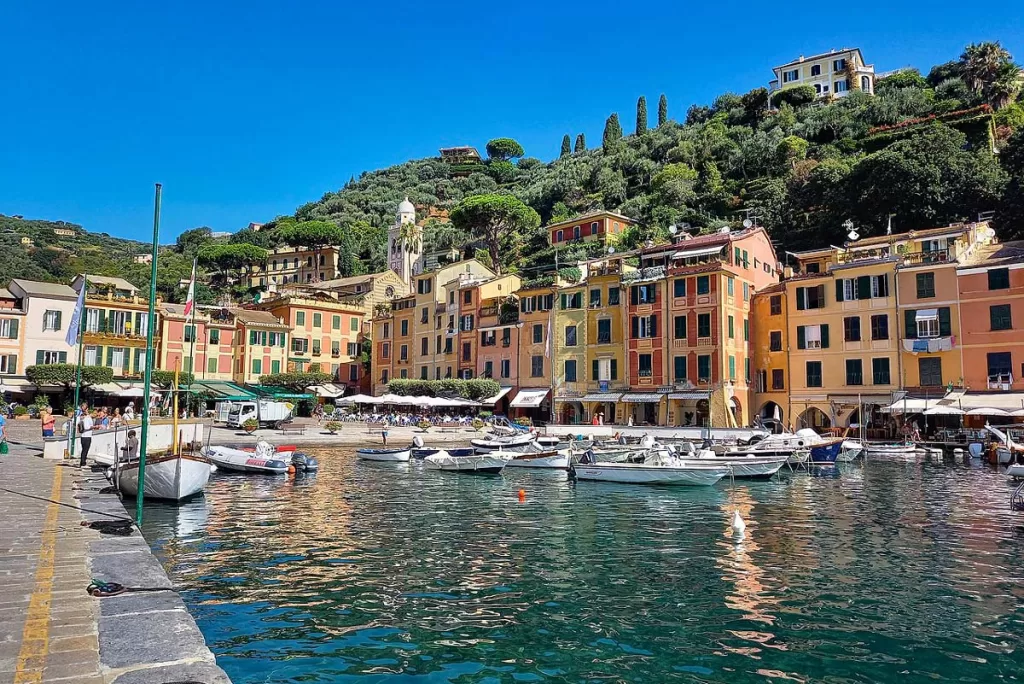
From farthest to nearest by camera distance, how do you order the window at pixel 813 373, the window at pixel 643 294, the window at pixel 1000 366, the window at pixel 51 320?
the window at pixel 51 320
the window at pixel 643 294
the window at pixel 813 373
the window at pixel 1000 366

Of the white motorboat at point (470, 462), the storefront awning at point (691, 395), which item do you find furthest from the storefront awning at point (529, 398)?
the white motorboat at point (470, 462)

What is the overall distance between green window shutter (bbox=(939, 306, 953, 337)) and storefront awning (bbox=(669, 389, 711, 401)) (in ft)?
47.6

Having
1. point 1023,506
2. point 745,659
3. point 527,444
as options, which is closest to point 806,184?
point 527,444

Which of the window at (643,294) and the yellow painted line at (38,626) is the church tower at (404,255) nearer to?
the window at (643,294)

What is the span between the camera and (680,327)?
5216 centimetres

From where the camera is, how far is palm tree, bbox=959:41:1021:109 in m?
82.4

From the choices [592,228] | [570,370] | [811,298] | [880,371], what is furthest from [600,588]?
[592,228]

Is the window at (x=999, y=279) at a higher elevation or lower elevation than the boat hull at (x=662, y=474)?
higher

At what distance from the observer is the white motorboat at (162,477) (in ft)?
73.2

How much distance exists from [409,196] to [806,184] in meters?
97.0

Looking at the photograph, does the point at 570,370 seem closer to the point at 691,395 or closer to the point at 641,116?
the point at 691,395

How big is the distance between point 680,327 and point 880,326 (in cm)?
1278

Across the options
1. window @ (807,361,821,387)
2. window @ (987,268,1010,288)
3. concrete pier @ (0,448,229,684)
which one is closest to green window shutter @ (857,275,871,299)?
window @ (807,361,821,387)

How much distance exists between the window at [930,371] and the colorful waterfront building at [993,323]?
1.40 metres
